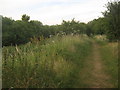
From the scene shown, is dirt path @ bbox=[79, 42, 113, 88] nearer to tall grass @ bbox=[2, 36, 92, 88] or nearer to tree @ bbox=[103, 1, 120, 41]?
tall grass @ bbox=[2, 36, 92, 88]

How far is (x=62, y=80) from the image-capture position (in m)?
6.47

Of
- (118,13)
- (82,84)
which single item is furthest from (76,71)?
(118,13)

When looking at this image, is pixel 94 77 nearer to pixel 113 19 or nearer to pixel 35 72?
pixel 35 72

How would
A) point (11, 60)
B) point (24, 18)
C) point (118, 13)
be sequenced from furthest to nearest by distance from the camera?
point (24, 18) → point (118, 13) → point (11, 60)

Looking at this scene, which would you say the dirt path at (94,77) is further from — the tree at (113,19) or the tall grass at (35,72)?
the tree at (113,19)

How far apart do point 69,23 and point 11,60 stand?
34.9 m

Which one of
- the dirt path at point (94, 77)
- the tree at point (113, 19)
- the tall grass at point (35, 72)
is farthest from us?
the tree at point (113, 19)

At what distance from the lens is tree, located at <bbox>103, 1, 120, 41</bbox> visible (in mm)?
19153

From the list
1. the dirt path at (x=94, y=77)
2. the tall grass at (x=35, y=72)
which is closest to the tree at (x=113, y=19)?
the dirt path at (x=94, y=77)

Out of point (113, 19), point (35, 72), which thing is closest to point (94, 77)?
point (35, 72)

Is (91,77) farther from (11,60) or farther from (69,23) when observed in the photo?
(69,23)

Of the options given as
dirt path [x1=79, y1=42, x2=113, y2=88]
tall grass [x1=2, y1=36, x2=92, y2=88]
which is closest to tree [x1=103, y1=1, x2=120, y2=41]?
dirt path [x1=79, y1=42, x2=113, y2=88]

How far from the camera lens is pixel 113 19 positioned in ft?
63.9

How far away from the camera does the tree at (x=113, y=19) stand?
1915cm
